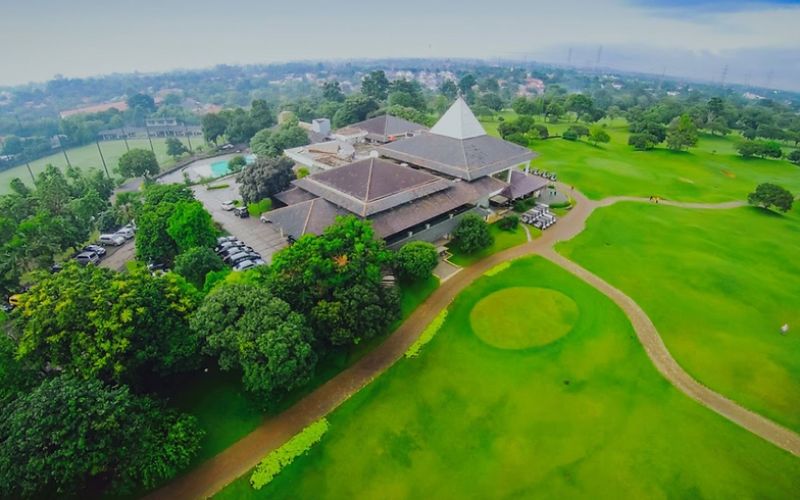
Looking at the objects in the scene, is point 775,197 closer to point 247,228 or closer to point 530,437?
point 530,437

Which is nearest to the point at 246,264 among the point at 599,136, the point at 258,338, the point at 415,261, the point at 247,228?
the point at 247,228

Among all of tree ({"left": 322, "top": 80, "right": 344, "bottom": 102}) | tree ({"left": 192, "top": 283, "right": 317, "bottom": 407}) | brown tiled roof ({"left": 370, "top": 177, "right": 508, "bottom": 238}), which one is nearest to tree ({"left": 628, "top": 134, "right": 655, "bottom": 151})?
brown tiled roof ({"left": 370, "top": 177, "right": 508, "bottom": 238})

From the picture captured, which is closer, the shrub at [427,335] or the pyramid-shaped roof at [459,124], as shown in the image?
the shrub at [427,335]

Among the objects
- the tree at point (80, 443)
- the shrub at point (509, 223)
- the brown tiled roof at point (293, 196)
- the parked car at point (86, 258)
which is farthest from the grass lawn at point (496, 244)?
the parked car at point (86, 258)

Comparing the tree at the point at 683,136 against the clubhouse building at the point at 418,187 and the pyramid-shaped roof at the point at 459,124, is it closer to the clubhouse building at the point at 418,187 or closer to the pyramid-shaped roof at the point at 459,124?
the clubhouse building at the point at 418,187

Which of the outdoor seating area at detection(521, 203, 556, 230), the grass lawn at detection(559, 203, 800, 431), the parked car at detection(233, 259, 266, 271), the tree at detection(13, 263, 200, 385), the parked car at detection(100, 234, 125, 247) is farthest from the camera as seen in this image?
the outdoor seating area at detection(521, 203, 556, 230)

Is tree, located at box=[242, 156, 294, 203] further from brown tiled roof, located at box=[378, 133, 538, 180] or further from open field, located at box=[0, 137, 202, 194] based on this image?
open field, located at box=[0, 137, 202, 194]
